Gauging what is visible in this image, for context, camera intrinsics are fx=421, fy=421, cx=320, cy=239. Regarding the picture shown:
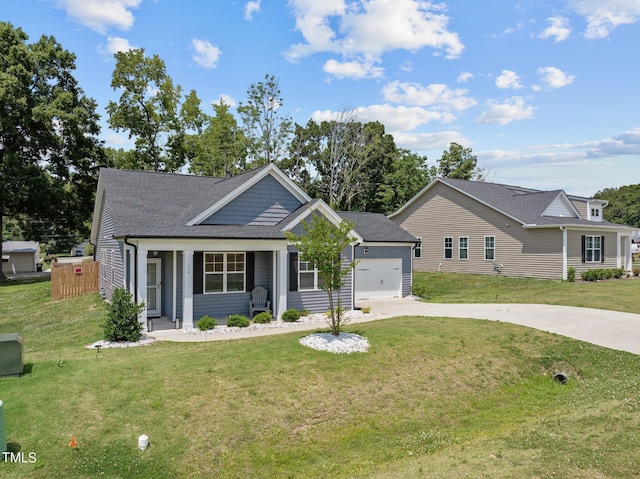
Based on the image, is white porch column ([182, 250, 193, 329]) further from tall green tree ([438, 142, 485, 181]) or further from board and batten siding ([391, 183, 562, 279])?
tall green tree ([438, 142, 485, 181])

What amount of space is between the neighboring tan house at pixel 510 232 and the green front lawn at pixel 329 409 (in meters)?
15.4

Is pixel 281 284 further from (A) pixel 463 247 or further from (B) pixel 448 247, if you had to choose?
(B) pixel 448 247

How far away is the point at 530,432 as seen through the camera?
6613 millimetres

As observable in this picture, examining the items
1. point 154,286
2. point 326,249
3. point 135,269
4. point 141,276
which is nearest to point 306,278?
point 154,286

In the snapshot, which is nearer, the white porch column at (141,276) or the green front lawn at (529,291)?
the white porch column at (141,276)

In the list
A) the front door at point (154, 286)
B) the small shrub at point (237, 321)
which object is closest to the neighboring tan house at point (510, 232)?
the small shrub at point (237, 321)

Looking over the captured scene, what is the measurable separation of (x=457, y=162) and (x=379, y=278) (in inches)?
1411

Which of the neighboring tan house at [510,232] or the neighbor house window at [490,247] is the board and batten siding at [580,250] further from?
the neighbor house window at [490,247]

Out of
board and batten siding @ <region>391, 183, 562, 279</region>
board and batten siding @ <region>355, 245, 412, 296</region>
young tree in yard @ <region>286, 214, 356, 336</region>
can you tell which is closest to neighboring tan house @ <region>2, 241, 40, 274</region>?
board and batten siding @ <region>391, 183, 562, 279</region>

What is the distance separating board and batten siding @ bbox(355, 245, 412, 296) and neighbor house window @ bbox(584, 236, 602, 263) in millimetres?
13076

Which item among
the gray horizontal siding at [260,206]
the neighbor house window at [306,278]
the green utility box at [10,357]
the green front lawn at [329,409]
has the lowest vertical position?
the green front lawn at [329,409]

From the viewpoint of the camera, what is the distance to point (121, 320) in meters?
11.6

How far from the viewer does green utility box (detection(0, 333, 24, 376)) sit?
324 inches

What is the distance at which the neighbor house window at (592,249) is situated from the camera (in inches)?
1040
